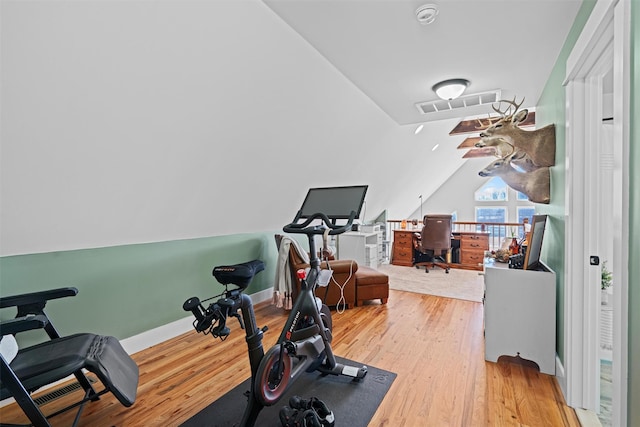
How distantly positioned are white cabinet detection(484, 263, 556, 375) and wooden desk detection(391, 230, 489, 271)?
12.3ft

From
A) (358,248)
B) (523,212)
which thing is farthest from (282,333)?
(523,212)

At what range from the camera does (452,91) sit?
2.85 metres

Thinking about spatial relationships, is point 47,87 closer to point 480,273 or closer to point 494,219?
point 480,273

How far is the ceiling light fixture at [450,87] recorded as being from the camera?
110 inches

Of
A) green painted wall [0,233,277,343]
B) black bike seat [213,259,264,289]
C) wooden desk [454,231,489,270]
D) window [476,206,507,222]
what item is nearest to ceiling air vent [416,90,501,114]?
black bike seat [213,259,264,289]

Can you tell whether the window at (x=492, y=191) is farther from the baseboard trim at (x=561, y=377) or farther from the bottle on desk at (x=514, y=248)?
the baseboard trim at (x=561, y=377)

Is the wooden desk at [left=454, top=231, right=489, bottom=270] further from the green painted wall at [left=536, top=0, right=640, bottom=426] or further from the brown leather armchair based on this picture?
the brown leather armchair

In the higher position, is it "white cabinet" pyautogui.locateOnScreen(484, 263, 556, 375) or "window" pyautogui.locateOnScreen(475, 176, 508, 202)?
"window" pyautogui.locateOnScreen(475, 176, 508, 202)

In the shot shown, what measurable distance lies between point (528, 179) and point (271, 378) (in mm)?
2501

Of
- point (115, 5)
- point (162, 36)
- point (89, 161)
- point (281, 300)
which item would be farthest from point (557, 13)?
point (281, 300)

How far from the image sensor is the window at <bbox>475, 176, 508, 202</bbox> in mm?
8967

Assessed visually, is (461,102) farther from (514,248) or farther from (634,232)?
(634,232)

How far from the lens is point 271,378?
62.7 inches

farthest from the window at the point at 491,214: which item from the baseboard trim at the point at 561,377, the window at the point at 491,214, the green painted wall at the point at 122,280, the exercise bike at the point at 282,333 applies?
the exercise bike at the point at 282,333
